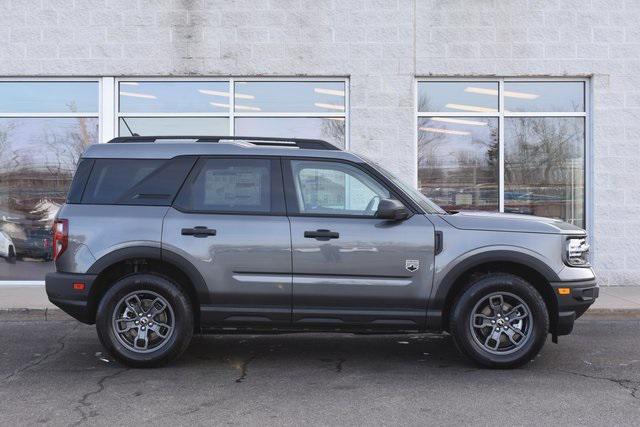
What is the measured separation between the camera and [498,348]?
5.88 m

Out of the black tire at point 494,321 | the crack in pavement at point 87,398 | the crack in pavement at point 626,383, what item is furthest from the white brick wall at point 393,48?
the crack in pavement at point 87,398

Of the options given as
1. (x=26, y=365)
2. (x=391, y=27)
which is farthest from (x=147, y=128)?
(x=26, y=365)

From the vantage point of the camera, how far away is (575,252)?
5969mm

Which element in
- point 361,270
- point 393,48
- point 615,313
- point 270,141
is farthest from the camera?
point 393,48

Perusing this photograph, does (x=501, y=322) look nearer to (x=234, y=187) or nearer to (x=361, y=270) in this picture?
(x=361, y=270)

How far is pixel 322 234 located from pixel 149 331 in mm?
1749

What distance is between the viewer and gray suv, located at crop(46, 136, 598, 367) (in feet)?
19.1

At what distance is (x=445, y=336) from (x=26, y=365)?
4.28 meters

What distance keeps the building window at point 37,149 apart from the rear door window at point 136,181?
5757 millimetres

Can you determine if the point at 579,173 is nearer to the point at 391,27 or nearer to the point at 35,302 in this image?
the point at 391,27

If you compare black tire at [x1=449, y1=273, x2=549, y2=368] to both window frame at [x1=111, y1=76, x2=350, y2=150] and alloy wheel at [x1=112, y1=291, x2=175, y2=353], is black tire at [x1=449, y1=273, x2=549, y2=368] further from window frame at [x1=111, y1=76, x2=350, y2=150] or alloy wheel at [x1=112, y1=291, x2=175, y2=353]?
window frame at [x1=111, y1=76, x2=350, y2=150]

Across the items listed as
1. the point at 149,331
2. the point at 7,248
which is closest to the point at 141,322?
the point at 149,331

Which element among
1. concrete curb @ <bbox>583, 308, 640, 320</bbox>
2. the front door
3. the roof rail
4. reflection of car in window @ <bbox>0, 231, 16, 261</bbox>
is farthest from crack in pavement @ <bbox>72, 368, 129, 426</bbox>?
reflection of car in window @ <bbox>0, 231, 16, 261</bbox>

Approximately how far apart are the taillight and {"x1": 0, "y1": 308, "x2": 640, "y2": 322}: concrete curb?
114 inches
